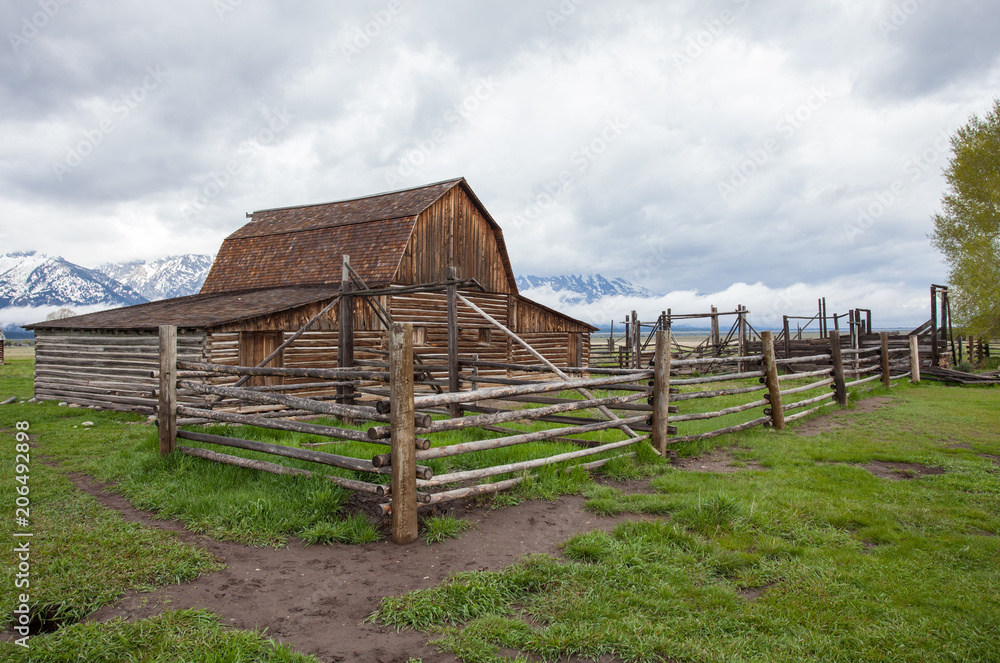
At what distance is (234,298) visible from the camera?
682 inches

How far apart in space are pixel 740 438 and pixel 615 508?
439cm

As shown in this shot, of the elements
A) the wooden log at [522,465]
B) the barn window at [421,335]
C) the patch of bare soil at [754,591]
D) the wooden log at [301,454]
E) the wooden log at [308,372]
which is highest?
the barn window at [421,335]

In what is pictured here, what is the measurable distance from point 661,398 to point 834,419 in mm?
5425

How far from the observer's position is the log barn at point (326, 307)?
46.4 ft

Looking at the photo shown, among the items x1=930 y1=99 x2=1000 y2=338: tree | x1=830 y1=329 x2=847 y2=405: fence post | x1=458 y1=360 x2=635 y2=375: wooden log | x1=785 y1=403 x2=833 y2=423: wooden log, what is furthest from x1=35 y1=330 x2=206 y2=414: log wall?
x1=930 y1=99 x2=1000 y2=338: tree

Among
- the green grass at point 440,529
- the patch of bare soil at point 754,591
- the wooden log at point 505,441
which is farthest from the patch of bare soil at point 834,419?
the green grass at point 440,529

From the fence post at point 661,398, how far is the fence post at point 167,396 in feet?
21.1

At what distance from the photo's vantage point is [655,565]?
→ 13.3ft

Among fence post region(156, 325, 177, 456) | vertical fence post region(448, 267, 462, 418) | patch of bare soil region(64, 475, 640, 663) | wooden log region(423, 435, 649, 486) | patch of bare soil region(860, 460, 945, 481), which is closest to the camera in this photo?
patch of bare soil region(64, 475, 640, 663)

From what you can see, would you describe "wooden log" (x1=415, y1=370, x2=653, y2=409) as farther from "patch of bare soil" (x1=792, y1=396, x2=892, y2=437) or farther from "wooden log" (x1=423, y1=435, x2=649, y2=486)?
"patch of bare soil" (x1=792, y1=396, x2=892, y2=437)

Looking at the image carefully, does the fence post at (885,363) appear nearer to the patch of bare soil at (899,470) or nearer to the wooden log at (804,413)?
the wooden log at (804,413)

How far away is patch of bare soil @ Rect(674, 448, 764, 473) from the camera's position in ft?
23.4

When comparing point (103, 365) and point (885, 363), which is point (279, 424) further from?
point (885, 363)

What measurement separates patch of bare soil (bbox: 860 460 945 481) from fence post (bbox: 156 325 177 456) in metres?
8.85
